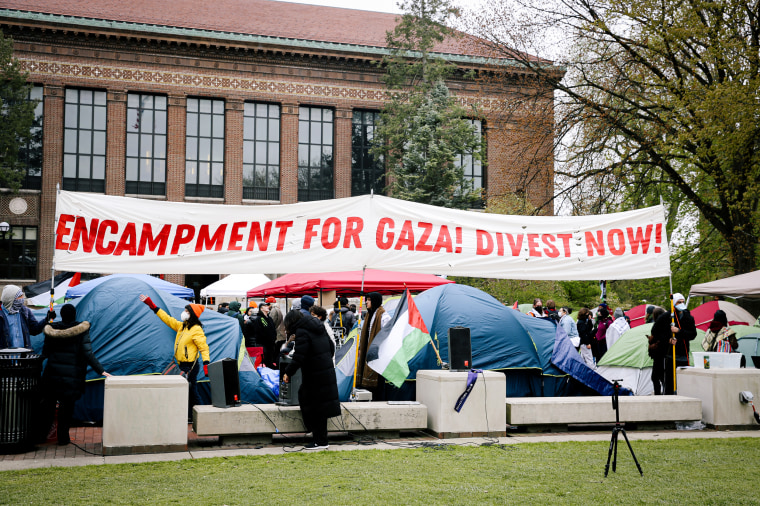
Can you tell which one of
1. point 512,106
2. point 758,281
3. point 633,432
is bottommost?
point 633,432

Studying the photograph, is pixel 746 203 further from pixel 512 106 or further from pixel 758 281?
pixel 512 106

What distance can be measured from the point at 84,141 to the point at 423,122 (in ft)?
56.8

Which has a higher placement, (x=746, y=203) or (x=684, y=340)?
(x=746, y=203)

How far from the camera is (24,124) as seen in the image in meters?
34.6

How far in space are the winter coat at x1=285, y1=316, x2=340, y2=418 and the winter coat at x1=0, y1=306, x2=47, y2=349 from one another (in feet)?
12.8

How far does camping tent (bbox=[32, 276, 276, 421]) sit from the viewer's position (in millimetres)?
12070

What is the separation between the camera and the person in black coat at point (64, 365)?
9.80m

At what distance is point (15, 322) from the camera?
35.2ft

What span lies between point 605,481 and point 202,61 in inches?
1399

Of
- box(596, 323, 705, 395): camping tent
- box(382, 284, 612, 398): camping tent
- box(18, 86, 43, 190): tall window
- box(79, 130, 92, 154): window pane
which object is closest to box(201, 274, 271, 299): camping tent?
box(382, 284, 612, 398): camping tent

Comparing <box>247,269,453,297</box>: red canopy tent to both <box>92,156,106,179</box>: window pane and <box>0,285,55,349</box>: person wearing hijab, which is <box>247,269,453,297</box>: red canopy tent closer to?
<box>0,285,55,349</box>: person wearing hijab

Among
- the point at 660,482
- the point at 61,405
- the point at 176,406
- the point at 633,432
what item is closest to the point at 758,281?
the point at 633,432

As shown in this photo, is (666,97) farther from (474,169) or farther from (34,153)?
(34,153)

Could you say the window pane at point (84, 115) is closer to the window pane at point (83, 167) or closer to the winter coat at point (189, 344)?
the window pane at point (83, 167)
